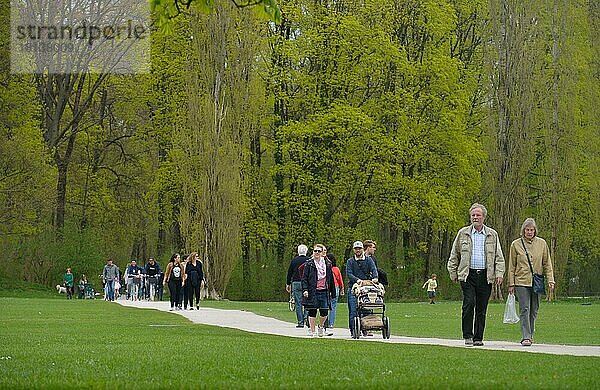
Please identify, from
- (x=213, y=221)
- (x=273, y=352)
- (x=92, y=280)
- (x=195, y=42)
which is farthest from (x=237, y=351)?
(x=92, y=280)

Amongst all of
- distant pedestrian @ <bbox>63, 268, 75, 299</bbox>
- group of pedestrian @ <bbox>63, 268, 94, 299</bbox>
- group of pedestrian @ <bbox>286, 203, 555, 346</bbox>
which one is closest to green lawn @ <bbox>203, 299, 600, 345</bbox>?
group of pedestrian @ <bbox>286, 203, 555, 346</bbox>

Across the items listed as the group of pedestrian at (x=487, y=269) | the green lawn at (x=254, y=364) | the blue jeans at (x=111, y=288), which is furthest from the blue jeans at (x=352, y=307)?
the blue jeans at (x=111, y=288)

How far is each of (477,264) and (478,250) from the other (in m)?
0.23

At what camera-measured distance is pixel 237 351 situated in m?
16.3

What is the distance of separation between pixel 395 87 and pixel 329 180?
5713 millimetres

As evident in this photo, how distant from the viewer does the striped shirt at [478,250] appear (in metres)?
18.4

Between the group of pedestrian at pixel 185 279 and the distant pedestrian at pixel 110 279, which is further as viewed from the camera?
the distant pedestrian at pixel 110 279

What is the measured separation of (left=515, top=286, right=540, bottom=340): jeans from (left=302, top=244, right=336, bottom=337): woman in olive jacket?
5011 millimetres

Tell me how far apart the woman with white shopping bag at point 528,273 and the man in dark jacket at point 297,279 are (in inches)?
347

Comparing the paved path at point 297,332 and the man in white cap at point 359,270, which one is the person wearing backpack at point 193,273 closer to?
the paved path at point 297,332

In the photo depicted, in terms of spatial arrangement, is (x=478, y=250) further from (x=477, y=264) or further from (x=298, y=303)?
(x=298, y=303)

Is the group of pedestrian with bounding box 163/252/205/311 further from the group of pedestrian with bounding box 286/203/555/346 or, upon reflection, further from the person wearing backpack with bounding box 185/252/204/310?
the group of pedestrian with bounding box 286/203/555/346

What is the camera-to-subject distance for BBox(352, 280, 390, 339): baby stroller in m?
21.9

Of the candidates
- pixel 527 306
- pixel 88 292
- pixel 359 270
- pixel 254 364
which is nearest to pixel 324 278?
pixel 359 270
